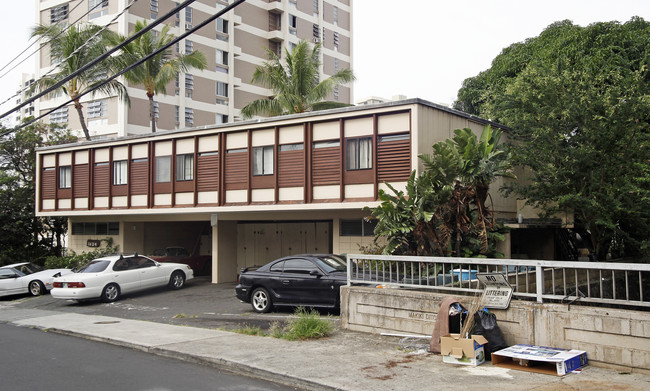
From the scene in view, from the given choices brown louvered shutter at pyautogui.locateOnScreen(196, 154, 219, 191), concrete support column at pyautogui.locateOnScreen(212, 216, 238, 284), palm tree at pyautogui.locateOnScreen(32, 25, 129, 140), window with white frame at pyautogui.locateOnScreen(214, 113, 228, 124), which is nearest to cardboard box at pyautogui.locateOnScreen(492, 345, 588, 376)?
brown louvered shutter at pyautogui.locateOnScreen(196, 154, 219, 191)

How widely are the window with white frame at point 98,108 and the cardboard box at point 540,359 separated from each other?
116ft

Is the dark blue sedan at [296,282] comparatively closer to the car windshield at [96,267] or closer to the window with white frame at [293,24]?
the car windshield at [96,267]

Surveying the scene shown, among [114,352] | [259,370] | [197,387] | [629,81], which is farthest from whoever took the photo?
[629,81]

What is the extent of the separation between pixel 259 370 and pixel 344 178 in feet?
34.1

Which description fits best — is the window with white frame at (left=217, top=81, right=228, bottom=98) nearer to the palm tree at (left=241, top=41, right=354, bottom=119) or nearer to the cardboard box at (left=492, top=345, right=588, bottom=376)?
the palm tree at (left=241, top=41, right=354, bottom=119)

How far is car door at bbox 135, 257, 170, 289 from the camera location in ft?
64.8

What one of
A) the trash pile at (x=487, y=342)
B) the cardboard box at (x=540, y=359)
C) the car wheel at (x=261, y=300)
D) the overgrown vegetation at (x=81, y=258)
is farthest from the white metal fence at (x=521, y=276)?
the overgrown vegetation at (x=81, y=258)

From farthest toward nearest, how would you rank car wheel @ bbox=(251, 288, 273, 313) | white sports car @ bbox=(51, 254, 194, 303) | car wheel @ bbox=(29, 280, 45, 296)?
car wheel @ bbox=(29, 280, 45, 296) → white sports car @ bbox=(51, 254, 194, 303) → car wheel @ bbox=(251, 288, 273, 313)

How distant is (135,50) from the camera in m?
28.6

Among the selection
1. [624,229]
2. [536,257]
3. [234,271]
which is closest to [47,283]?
[234,271]

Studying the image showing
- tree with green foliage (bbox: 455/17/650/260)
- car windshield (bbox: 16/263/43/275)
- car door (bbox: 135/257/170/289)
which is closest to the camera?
tree with green foliage (bbox: 455/17/650/260)

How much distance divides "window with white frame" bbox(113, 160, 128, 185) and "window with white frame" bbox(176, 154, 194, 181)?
10.5 feet

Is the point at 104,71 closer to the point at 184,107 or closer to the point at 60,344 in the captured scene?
the point at 184,107

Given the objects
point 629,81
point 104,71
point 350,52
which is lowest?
point 629,81
